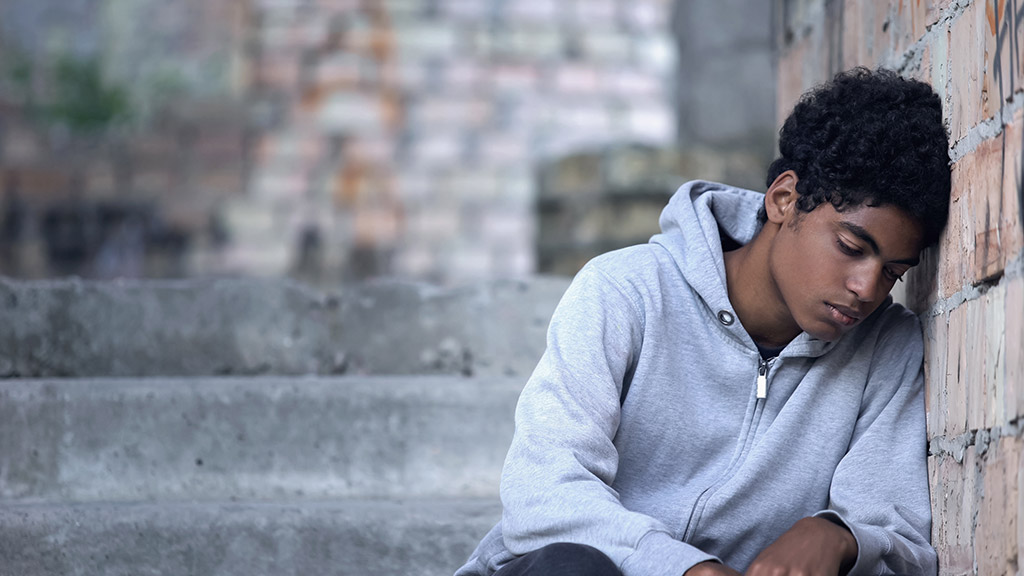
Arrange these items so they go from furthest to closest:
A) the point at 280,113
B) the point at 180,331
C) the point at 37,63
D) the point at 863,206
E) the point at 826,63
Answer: the point at 37,63 → the point at 280,113 → the point at 180,331 → the point at 826,63 → the point at 863,206

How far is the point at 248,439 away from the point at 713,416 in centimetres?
101

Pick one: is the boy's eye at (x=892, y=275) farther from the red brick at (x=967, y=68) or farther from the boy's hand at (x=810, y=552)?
the boy's hand at (x=810, y=552)

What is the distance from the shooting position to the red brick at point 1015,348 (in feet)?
4.18

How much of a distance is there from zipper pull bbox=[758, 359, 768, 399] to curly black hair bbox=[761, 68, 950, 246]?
235mm

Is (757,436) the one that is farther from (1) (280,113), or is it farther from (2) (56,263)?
(2) (56,263)

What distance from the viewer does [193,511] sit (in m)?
2.02

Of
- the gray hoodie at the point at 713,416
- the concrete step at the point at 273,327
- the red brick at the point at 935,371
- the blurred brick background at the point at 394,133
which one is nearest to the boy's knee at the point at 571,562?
the gray hoodie at the point at 713,416

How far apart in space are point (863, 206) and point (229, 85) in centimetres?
546

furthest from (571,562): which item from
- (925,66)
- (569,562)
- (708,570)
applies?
(925,66)

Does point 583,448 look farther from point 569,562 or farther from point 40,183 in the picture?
point 40,183

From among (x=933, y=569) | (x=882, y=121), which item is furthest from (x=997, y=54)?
(x=933, y=569)

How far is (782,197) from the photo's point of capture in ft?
5.51

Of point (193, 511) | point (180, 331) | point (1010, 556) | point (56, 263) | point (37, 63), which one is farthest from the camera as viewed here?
point (37, 63)

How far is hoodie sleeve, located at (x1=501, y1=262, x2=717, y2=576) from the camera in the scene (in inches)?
55.7
